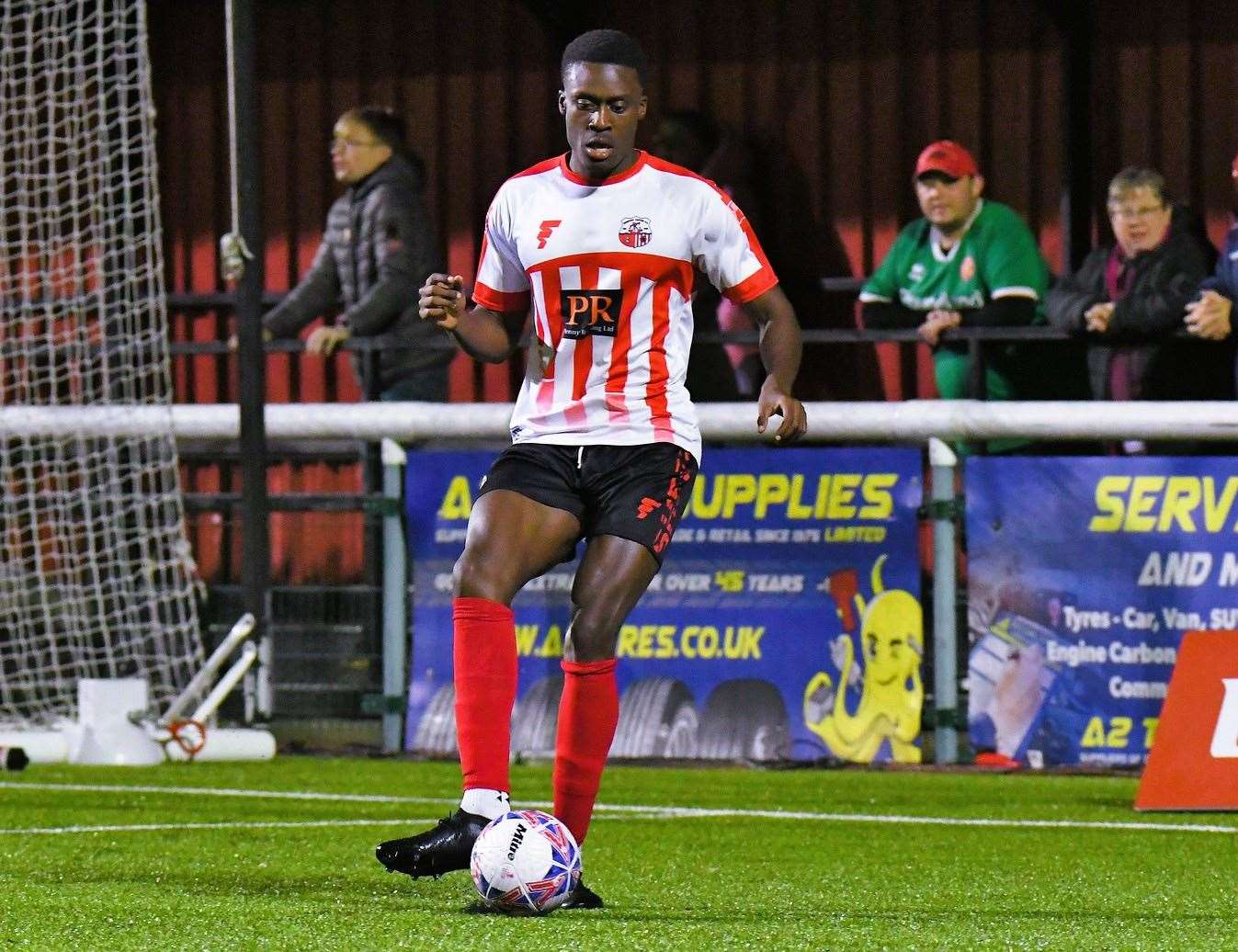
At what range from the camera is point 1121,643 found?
9.24m

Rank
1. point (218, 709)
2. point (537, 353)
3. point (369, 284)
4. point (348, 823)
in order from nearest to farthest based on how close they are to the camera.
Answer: point (537, 353) < point (348, 823) < point (218, 709) < point (369, 284)

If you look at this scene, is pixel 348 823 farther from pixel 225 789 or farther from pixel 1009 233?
pixel 1009 233

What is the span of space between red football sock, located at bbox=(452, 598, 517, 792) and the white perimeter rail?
3956mm

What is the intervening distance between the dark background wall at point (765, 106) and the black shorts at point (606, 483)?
733 cm

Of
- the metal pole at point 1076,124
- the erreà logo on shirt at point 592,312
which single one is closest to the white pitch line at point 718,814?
the erreà logo on shirt at point 592,312

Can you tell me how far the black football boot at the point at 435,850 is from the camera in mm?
5188

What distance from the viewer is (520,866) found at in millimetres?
5133

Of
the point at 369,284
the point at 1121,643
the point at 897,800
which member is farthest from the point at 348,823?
the point at 369,284

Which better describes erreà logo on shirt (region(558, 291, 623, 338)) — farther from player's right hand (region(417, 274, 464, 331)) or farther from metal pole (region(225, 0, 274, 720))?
metal pole (region(225, 0, 274, 720))

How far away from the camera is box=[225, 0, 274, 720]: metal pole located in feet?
33.5

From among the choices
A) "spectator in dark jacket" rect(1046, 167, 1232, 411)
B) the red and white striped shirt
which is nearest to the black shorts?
the red and white striped shirt

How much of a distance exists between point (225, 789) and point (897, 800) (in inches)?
91.7

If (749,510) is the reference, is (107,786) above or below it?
below

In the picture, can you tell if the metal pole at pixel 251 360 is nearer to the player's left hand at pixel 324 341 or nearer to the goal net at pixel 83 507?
the goal net at pixel 83 507
